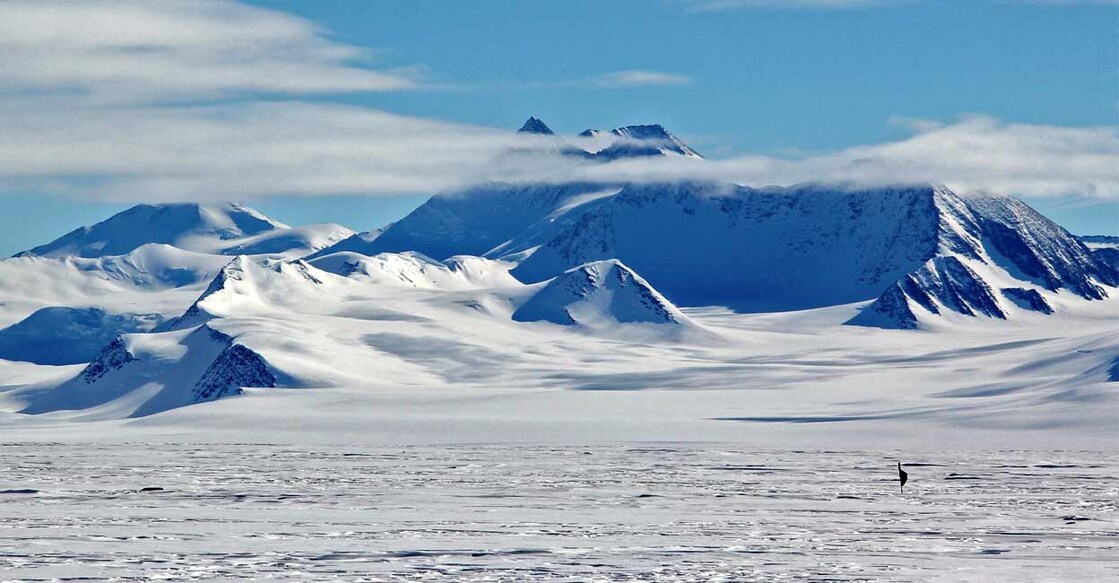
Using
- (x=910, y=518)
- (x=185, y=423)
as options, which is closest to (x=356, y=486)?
(x=910, y=518)

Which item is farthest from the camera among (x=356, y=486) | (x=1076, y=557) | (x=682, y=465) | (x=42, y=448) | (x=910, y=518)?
(x=42, y=448)

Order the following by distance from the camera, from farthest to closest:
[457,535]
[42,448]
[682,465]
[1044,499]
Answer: [42,448]
[682,465]
[1044,499]
[457,535]

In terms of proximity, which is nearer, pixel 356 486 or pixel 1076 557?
pixel 1076 557

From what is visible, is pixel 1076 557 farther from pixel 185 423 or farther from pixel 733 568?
pixel 185 423

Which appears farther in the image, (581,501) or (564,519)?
(581,501)

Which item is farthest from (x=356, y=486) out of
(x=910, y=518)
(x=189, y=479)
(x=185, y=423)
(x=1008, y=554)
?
(x=185, y=423)

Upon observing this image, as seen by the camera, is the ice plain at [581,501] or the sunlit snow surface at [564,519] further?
the ice plain at [581,501]

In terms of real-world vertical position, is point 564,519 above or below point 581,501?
below

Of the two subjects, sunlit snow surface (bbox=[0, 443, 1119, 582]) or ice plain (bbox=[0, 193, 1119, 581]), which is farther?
ice plain (bbox=[0, 193, 1119, 581])
